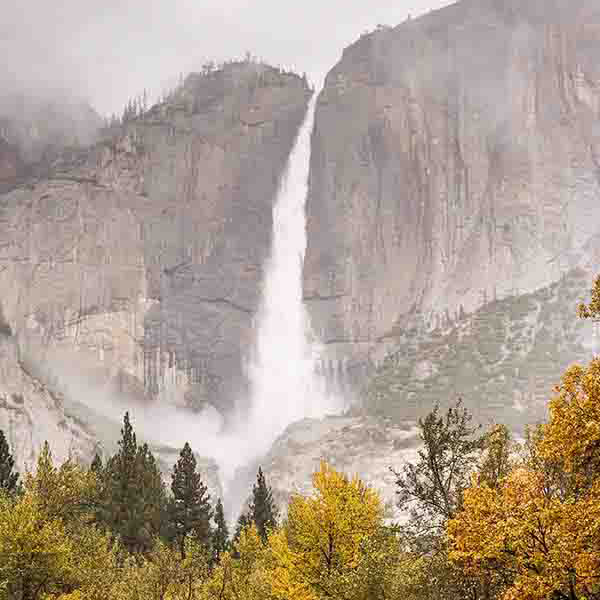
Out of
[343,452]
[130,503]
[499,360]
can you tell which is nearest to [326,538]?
[130,503]

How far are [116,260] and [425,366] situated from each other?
59517 millimetres

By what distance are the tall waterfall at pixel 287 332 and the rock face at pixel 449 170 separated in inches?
136

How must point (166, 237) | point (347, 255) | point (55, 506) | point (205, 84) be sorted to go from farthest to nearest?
1. point (205, 84)
2. point (166, 237)
3. point (347, 255)
4. point (55, 506)

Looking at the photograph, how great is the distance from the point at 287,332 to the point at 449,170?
36154 millimetres

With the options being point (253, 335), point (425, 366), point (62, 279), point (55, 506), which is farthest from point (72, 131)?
point (55, 506)

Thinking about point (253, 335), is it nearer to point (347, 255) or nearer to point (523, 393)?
point (347, 255)

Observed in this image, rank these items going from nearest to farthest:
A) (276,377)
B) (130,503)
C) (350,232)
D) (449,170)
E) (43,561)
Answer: (43,561) → (130,503) → (449,170) → (350,232) → (276,377)

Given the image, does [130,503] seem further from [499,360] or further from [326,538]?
[499,360]

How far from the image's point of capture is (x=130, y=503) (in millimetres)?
54688

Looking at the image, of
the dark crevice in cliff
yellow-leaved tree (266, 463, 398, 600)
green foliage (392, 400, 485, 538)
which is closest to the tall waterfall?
the dark crevice in cliff

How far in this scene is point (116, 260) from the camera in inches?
5635

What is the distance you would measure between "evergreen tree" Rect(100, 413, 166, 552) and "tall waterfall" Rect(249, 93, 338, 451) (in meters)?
69.8

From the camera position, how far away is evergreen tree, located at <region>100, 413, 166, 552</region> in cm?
5359

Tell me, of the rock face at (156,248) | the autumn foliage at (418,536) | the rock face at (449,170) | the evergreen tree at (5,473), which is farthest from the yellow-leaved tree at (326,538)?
the rock face at (156,248)
